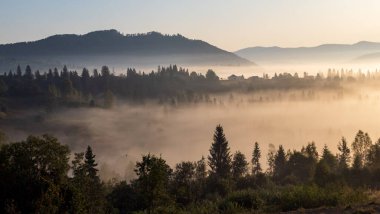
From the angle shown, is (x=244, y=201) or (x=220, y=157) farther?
(x=220, y=157)

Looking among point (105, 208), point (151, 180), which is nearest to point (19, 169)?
point (151, 180)

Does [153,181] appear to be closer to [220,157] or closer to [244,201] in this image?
[244,201]

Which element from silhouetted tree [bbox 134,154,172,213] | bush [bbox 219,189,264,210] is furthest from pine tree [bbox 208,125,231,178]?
bush [bbox 219,189,264,210]

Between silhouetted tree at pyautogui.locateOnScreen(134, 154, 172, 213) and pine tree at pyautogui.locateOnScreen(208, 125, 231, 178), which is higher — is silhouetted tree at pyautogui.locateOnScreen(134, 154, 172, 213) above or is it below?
above

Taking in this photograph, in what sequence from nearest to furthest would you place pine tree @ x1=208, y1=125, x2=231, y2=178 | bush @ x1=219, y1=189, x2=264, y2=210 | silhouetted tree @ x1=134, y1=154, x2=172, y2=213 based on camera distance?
bush @ x1=219, y1=189, x2=264, y2=210, silhouetted tree @ x1=134, y1=154, x2=172, y2=213, pine tree @ x1=208, y1=125, x2=231, y2=178

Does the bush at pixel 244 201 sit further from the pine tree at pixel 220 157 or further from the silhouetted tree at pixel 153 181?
the pine tree at pixel 220 157

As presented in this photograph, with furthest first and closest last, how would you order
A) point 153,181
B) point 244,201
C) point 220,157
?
point 220,157 → point 153,181 → point 244,201

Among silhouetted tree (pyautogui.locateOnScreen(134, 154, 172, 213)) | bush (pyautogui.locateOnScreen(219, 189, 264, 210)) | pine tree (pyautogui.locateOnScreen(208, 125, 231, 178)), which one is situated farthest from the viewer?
pine tree (pyautogui.locateOnScreen(208, 125, 231, 178))

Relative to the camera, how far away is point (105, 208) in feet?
185

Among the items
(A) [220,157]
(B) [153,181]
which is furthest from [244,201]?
(A) [220,157]

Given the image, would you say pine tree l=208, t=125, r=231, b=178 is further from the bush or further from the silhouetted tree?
the bush

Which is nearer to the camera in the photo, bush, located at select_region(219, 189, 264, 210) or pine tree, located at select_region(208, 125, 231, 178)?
bush, located at select_region(219, 189, 264, 210)

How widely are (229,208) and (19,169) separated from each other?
17.2 metres

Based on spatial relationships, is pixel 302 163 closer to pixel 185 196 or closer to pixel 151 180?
pixel 185 196
